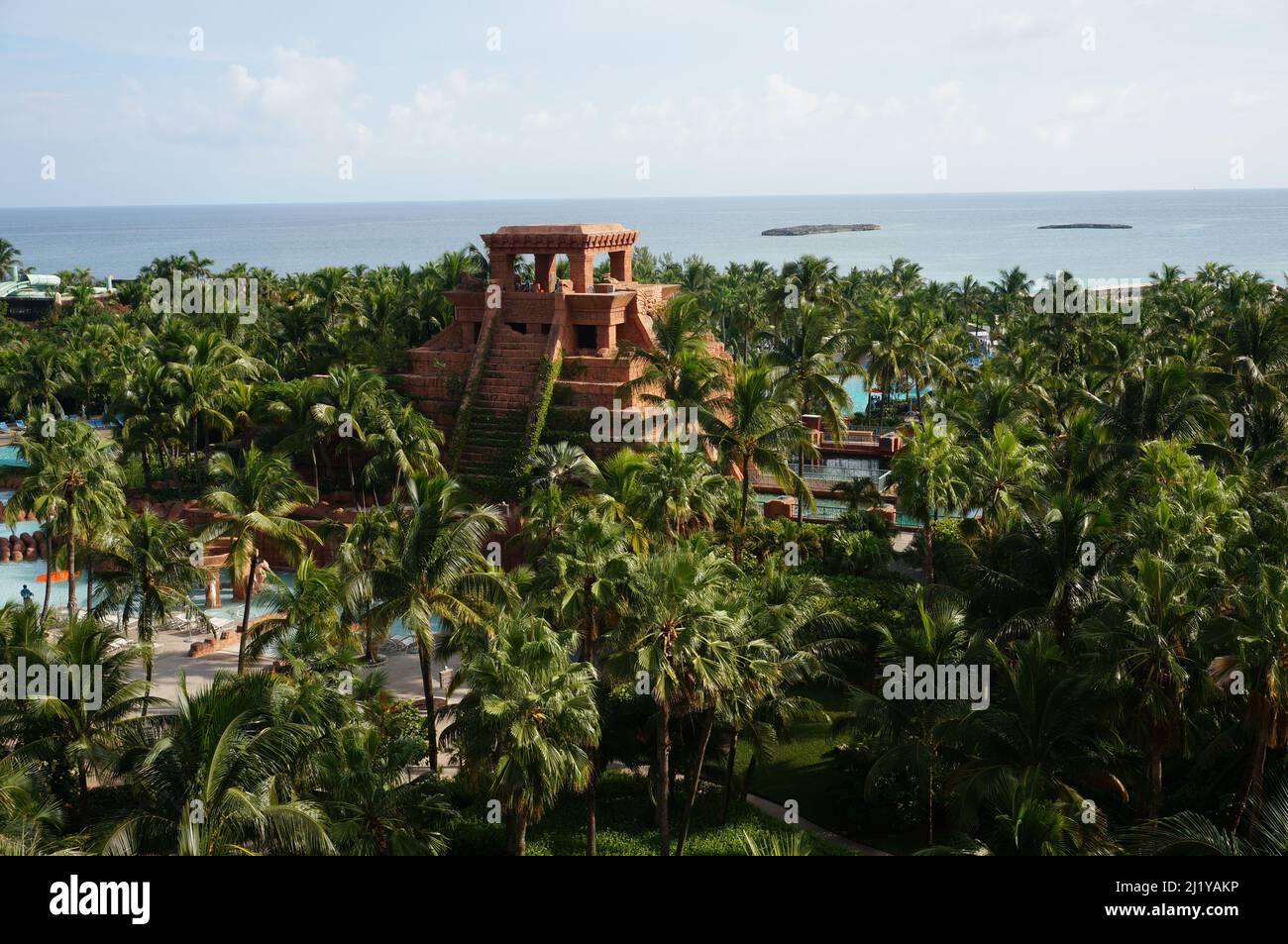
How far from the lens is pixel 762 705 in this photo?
20.8 metres

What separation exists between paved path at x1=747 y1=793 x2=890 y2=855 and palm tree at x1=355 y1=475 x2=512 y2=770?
6.66 m

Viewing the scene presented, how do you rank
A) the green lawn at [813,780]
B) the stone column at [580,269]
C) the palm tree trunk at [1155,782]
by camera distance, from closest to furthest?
the palm tree trunk at [1155,782] < the green lawn at [813,780] < the stone column at [580,269]

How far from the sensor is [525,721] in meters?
15.7

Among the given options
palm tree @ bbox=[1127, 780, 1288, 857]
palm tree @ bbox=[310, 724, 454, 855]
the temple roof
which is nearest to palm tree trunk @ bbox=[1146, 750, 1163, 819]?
palm tree @ bbox=[1127, 780, 1288, 857]

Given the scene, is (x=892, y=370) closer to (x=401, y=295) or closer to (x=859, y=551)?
(x=859, y=551)

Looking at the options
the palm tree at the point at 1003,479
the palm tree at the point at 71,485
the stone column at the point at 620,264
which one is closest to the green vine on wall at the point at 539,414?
the stone column at the point at 620,264

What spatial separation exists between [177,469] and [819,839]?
32.6m

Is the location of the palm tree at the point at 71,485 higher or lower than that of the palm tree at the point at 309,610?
higher

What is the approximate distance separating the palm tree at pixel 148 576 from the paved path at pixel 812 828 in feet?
43.6

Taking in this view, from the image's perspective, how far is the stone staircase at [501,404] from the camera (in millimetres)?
38219

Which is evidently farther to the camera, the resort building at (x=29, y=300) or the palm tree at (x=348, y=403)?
the resort building at (x=29, y=300)

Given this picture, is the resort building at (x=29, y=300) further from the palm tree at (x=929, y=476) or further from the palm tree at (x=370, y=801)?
the palm tree at (x=370, y=801)

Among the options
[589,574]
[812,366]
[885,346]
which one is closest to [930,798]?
[589,574]

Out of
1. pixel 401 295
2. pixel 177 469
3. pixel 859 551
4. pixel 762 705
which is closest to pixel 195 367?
pixel 177 469
